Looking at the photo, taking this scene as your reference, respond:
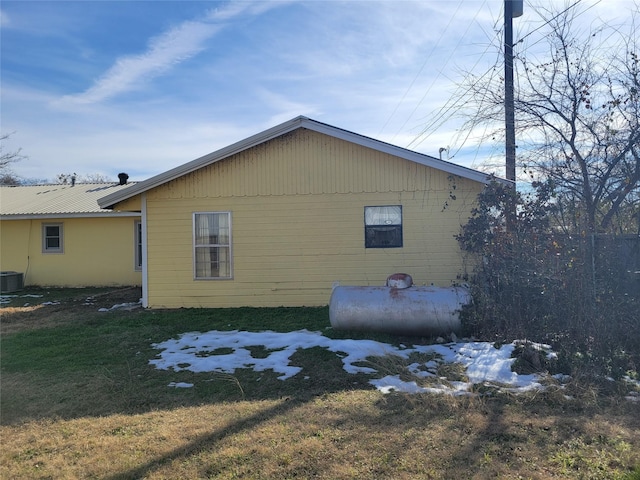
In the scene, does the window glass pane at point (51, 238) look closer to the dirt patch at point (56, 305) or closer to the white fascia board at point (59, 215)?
the white fascia board at point (59, 215)

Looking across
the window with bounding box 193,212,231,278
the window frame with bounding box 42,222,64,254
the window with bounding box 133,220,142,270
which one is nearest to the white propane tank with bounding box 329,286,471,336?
the window with bounding box 193,212,231,278

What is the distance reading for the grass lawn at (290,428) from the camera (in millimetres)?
3254

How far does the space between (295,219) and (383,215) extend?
193 centimetres

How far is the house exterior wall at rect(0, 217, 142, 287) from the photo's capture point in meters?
15.2

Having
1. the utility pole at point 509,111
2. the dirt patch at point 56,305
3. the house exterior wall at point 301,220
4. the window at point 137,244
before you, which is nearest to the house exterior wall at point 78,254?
the window at point 137,244

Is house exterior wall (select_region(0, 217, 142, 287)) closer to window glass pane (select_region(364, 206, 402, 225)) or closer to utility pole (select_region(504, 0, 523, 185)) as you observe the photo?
window glass pane (select_region(364, 206, 402, 225))

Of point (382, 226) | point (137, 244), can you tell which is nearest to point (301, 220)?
point (382, 226)

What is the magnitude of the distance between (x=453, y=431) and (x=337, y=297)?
3725 mm

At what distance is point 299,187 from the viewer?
33.2ft

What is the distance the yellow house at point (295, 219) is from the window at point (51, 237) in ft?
22.2

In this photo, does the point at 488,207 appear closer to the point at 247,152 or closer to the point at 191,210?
the point at 247,152

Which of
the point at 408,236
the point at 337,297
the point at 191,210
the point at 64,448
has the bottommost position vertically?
the point at 64,448

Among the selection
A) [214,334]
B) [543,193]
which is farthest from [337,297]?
[543,193]

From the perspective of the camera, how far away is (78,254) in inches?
607
